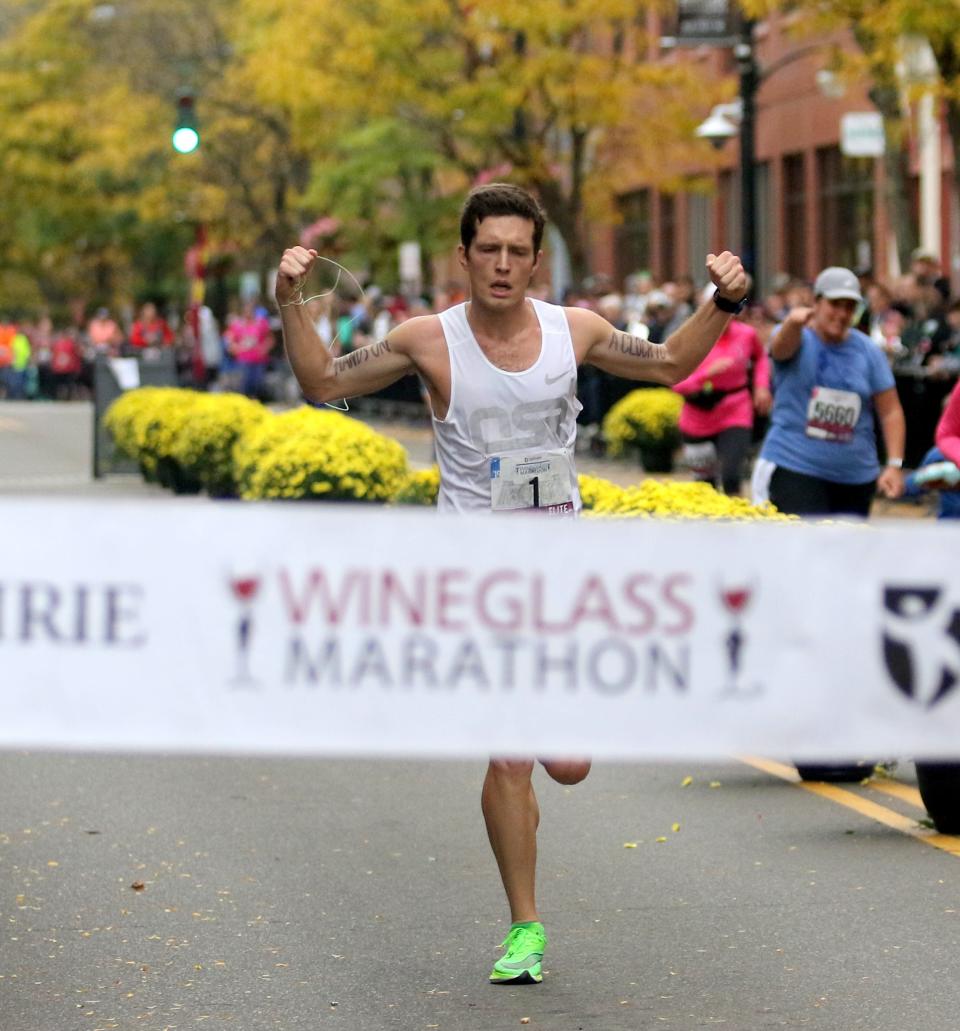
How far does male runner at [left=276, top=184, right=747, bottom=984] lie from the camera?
6422 millimetres

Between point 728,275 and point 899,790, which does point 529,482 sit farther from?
point 899,790

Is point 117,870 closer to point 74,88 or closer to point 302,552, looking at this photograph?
point 302,552

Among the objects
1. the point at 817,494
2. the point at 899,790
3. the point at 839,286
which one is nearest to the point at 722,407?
the point at 817,494

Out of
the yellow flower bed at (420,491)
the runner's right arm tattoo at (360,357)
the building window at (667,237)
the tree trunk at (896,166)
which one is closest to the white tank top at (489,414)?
the runner's right arm tattoo at (360,357)

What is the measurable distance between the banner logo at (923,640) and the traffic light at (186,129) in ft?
70.9

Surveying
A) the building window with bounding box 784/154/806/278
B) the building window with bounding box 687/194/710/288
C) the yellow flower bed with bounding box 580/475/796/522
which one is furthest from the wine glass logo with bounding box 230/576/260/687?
the building window with bounding box 687/194/710/288

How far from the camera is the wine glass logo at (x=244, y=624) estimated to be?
4570mm

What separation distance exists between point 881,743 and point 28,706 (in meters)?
1.47

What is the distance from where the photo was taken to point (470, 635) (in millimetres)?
4516

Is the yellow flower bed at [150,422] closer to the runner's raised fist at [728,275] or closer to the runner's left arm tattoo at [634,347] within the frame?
the runner's left arm tattoo at [634,347]

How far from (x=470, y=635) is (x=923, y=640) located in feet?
2.51

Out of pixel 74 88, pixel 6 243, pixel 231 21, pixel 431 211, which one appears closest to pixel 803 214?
pixel 431 211

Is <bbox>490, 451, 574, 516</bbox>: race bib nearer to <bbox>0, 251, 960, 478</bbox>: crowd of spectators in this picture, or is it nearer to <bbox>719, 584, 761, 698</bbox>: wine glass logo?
<bbox>0, 251, 960, 478</bbox>: crowd of spectators

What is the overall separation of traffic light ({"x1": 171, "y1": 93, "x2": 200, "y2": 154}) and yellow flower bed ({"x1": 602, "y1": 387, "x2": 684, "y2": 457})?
5.03 metres
